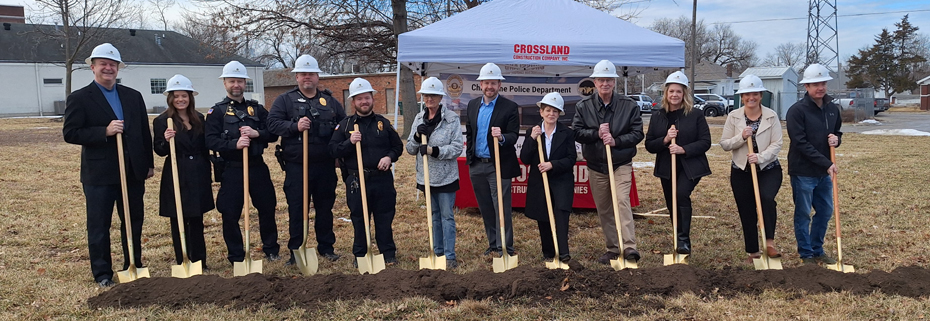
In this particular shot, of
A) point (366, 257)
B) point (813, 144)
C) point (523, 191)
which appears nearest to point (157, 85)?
point (523, 191)

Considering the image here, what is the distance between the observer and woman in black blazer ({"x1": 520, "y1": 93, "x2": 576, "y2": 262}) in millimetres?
5340

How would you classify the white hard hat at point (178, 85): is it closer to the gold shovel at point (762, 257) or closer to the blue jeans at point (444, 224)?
the blue jeans at point (444, 224)

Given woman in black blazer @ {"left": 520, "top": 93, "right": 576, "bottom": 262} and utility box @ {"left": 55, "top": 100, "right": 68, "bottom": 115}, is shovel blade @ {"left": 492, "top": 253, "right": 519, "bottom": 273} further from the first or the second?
utility box @ {"left": 55, "top": 100, "right": 68, "bottom": 115}

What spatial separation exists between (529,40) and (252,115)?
123 inches

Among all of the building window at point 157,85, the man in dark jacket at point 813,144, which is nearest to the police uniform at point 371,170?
the man in dark jacket at point 813,144

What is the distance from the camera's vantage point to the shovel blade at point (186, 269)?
5.00 meters

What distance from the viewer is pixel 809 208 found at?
5.40 m

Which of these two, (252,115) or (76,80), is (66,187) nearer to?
(252,115)

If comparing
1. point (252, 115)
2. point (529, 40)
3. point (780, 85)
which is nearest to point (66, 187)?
point (252, 115)

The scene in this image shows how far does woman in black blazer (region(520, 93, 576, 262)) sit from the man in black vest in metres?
2.18

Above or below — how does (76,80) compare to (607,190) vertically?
above

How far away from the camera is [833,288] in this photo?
14.9ft

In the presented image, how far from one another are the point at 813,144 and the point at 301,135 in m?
4.16

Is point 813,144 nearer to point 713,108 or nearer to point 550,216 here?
point 550,216
